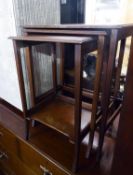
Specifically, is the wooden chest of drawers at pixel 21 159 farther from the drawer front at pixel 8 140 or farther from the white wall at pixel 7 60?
the white wall at pixel 7 60

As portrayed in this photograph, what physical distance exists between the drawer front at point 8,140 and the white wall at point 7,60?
204 millimetres

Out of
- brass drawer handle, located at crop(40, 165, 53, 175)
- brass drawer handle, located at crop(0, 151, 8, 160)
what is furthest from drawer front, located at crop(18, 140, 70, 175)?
brass drawer handle, located at crop(0, 151, 8, 160)

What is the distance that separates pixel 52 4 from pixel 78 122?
810 millimetres

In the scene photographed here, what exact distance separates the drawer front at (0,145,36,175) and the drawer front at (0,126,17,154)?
0.06 m

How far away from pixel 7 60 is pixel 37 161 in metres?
0.70

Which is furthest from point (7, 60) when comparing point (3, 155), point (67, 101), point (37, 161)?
point (3, 155)

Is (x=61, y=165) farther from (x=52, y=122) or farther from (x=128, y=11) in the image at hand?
(x=128, y=11)

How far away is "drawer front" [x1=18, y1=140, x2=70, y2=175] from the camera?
921 millimetres

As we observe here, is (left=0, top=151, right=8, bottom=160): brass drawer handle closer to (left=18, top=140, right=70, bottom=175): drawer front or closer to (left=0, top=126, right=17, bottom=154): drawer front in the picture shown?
(left=0, top=126, right=17, bottom=154): drawer front

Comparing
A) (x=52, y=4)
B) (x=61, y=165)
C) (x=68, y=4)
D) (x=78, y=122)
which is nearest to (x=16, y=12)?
(x=52, y=4)

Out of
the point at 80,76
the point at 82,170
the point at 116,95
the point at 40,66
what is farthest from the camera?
the point at 40,66

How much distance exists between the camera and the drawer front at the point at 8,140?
117 cm

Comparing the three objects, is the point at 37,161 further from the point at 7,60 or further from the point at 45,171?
the point at 7,60

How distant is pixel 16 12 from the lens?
96cm
